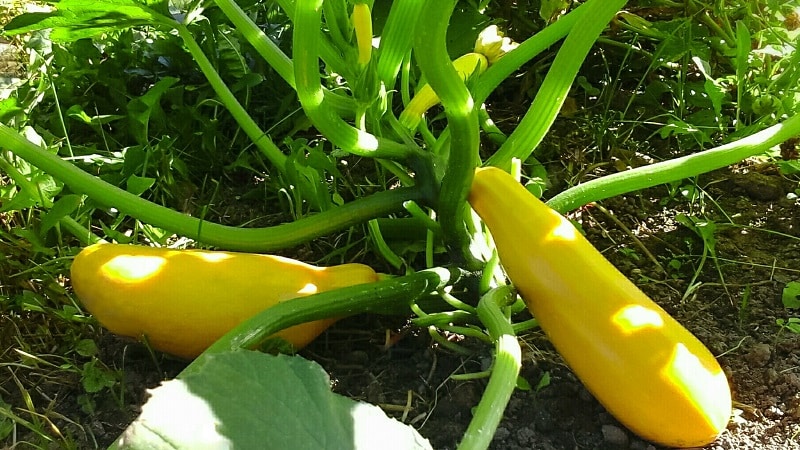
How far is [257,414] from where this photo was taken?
2.26 ft

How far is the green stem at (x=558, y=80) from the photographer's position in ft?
3.67

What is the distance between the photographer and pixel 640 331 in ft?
3.22

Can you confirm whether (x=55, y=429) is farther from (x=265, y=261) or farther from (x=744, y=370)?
(x=744, y=370)

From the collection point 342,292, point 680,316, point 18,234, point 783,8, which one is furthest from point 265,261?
point 783,8

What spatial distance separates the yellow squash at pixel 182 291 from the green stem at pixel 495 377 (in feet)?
0.78

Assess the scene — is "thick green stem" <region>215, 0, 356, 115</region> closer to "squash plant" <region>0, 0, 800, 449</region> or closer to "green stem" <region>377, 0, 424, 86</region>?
"squash plant" <region>0, 0, 800, 449</region>

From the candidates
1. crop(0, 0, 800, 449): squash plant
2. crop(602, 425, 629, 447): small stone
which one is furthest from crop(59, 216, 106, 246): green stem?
crop(602, 425, 629, 447): small stone

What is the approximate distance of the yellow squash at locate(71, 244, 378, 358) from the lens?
3.67 ft

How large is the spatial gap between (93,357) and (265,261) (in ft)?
0.96

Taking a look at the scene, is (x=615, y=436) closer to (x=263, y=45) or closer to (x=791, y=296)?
(x=791, y=296)

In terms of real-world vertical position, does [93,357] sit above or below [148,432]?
below

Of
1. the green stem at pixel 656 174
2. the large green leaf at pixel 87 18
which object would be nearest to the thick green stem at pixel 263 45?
the large green leaf at pixel 87 18

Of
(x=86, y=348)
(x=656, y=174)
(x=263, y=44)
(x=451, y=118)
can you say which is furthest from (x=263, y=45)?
(x=656, y=174)

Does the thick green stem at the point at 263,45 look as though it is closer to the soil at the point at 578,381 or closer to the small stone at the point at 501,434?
the soil at the point at 578,381
